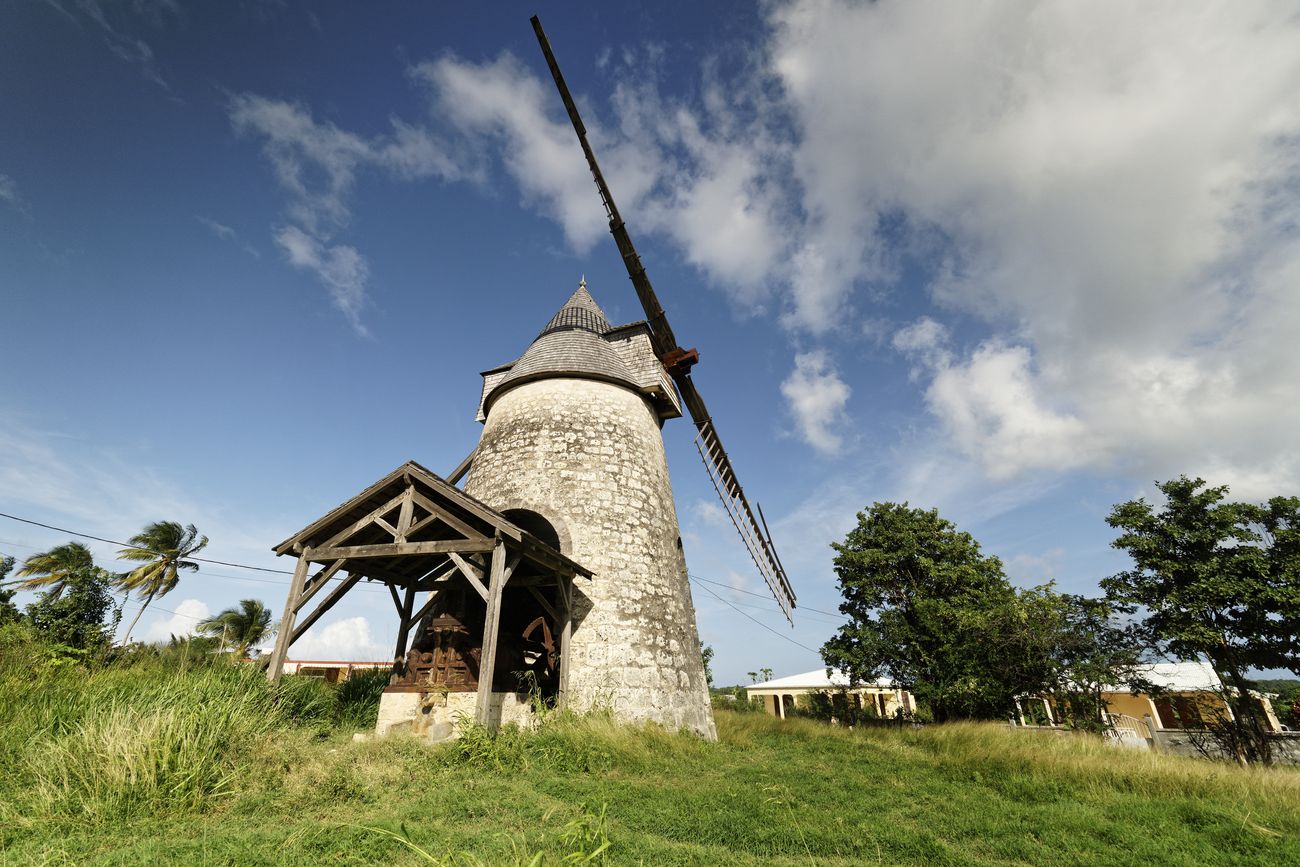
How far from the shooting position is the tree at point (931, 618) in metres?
13.4

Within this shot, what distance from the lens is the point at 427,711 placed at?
775cm

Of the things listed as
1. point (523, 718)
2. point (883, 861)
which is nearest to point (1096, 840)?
point (883, 861)

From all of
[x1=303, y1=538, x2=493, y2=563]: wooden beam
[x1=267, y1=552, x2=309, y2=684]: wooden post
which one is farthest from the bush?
[x1=303, y1=538, x2=493, y2=563]: wooden beam

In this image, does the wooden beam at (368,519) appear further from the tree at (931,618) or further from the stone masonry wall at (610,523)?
the tree at (931,618)

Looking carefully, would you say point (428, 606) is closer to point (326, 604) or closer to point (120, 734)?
point (326, 604)

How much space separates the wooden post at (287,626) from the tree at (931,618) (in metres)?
14.6

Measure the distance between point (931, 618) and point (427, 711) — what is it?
1335 centimetres

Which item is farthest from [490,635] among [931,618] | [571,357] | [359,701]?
[931,618]

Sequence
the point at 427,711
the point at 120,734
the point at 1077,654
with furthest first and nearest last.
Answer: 1. the point at 1077,654
2. the point at 427,711
3. the point at 120,734

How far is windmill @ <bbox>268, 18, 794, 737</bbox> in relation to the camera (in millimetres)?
8172

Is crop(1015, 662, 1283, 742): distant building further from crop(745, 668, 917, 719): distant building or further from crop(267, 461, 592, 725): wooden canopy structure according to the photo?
crop(267, 461, 592, 725): wooden canopy structure

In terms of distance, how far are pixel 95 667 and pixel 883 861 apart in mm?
9888

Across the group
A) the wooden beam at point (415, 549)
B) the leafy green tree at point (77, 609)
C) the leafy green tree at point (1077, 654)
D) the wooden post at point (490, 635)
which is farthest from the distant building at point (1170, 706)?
the leafy green tree at point (77, 609)

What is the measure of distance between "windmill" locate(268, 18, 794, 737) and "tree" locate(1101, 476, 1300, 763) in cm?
1090
